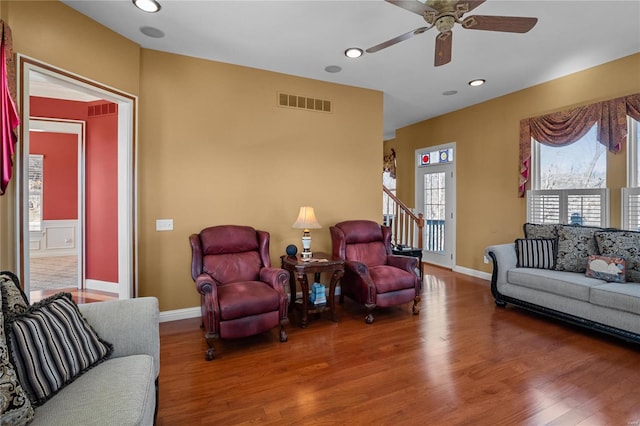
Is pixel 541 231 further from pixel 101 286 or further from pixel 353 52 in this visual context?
pixel 101 286

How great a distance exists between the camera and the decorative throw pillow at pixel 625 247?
3.14 metres

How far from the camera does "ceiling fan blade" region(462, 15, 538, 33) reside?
7.11ft

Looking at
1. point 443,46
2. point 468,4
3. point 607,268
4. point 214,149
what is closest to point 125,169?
point 214,149

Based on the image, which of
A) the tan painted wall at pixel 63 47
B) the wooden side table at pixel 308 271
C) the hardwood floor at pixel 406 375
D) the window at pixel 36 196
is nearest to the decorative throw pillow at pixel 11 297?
the tan painted wall at pixel 63 47

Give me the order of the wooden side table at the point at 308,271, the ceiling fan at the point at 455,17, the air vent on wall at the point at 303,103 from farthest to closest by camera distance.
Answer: the air vent on wall at the point at 303,103
the wooden side table at the point at 308,271
the ceiling fan at the point at 455,17

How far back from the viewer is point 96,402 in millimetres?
1273

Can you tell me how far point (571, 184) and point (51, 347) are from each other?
540 cm

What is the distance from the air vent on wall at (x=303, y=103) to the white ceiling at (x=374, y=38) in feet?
0.96

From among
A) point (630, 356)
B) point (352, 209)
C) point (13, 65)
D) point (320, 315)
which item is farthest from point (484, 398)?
point (13, 65)

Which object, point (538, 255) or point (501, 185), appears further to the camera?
point (501, 185)

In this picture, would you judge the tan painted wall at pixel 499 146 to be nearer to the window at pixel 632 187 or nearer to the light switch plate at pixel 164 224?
the window at pixel 632 187

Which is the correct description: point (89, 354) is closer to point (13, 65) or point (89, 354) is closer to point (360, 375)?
point (360, 375)

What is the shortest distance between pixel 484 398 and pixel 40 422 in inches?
92.7

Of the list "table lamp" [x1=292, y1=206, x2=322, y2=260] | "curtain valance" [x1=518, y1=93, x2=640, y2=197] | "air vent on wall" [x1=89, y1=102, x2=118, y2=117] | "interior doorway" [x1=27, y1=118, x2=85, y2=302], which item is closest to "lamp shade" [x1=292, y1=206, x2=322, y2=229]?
"table lamp" [x1=292, y1=206, x2=322, y2=260]
